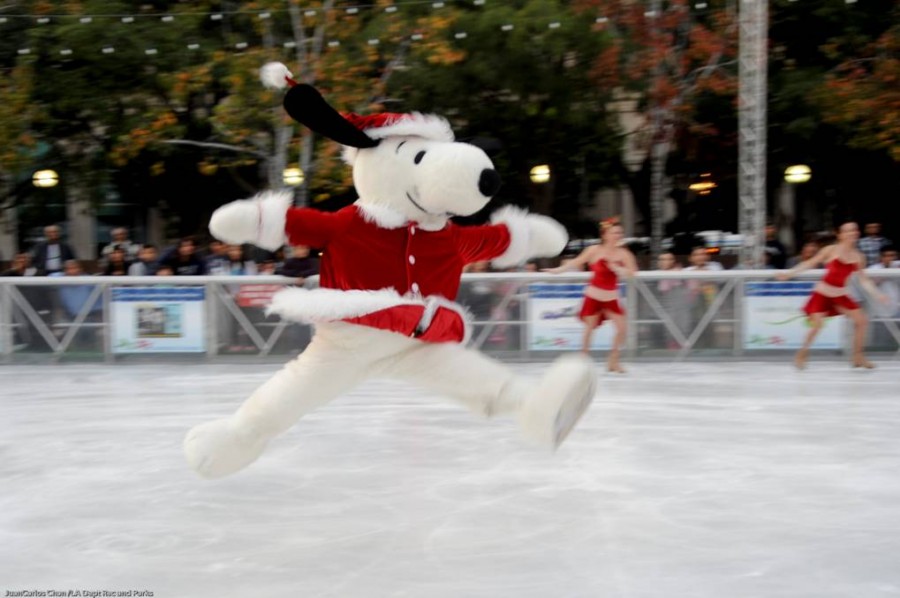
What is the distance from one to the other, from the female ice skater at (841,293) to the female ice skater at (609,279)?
1697mm

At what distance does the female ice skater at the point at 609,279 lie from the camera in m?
10.4

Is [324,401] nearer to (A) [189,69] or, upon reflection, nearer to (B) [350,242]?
(B) [350,242]

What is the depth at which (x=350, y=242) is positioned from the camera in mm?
4914

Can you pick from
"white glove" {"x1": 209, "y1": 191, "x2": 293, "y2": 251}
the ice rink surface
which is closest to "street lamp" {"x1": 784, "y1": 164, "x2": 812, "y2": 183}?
the ice rink surface

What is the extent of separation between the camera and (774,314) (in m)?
11.3

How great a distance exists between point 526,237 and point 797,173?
44.4 ft

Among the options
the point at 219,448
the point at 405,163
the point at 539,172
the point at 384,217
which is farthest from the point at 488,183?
the point at 539,172

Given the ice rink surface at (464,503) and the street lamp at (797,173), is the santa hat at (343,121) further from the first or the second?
the street lamp at (797,173)

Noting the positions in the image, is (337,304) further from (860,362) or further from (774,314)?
(774,314)

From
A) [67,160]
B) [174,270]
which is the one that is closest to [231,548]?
[174,270]

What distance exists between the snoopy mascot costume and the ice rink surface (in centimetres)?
53

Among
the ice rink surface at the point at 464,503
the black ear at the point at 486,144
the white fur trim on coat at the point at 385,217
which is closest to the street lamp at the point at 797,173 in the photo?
the ice rink surface at the point at 464,503

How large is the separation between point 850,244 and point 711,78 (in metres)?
5.21

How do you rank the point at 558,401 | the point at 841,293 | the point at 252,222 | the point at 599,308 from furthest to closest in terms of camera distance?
the point at 599,308, the point at 841,293, the point at 252,222, the point at 558,401
